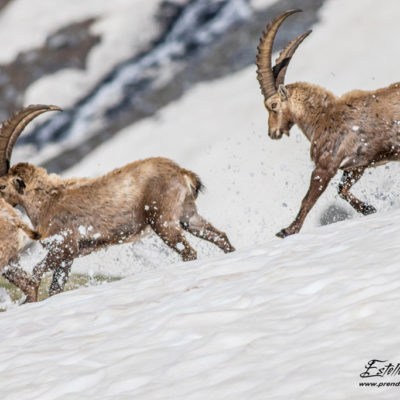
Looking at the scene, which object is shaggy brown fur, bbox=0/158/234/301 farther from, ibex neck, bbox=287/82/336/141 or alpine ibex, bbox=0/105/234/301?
ibex neck, bbox=287/82/336/141

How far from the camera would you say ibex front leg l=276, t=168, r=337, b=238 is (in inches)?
310

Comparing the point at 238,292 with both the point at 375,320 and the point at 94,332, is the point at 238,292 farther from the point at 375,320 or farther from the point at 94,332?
the point at 375,320

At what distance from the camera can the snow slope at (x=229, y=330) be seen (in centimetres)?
276

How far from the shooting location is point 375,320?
9.84ft

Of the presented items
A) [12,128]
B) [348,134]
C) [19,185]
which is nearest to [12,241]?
[19,185]

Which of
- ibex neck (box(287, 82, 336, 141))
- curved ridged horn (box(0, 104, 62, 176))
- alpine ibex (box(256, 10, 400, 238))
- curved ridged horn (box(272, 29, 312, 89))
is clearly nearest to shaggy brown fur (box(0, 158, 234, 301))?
curved ridged horn (box(0, 104, 62, 176))

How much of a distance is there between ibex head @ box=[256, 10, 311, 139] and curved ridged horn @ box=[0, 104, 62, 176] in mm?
2704

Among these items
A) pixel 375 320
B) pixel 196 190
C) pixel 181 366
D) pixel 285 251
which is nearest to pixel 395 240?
pixel 285 251

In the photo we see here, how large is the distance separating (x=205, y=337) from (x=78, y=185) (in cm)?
580

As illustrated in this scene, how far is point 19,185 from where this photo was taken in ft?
30.2

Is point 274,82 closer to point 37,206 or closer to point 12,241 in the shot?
point 37,206

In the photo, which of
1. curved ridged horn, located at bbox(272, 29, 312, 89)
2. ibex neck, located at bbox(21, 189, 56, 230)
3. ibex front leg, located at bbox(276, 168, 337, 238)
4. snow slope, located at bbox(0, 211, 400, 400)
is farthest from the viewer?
curved ridged horn, located at bbox(272, 29, 312, 89)

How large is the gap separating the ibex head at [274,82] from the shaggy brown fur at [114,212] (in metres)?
1.24

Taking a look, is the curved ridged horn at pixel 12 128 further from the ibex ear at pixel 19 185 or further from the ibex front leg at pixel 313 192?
the ibex front leg at pixel 313 192
